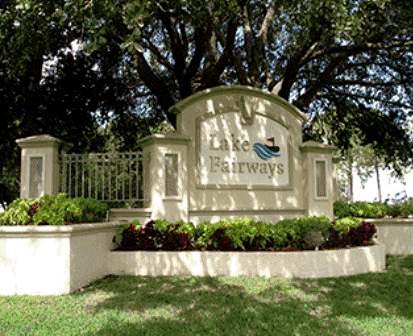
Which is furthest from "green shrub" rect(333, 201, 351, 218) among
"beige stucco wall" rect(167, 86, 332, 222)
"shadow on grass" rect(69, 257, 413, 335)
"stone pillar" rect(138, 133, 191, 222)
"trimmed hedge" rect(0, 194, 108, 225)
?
"trimmed hedge" rect(0, 194, 108, 225)

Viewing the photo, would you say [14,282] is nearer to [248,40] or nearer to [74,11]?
[74,11]

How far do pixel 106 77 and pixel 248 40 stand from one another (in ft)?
18.1

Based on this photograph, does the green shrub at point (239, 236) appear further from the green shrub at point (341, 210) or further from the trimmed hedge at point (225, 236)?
the green shrub at point (341, 210)

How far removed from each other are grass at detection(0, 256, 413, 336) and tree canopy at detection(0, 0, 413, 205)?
18.5ft

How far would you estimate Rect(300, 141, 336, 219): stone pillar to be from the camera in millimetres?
10531

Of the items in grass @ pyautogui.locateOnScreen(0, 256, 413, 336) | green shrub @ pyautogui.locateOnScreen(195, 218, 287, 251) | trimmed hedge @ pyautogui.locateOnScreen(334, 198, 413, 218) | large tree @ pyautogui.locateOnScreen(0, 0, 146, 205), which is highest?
large tree @ pyautogui.locateOnScreen(0, 0, 146, 205)

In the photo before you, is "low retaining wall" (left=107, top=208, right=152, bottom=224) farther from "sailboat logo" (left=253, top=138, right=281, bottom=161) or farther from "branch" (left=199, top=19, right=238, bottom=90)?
"branch" (left=199, top=19, right=238, bottom=90)

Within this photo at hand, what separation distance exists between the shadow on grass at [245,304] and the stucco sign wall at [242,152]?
3.07 m

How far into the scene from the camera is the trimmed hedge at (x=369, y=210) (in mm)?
11617

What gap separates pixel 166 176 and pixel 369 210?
6.19 metres

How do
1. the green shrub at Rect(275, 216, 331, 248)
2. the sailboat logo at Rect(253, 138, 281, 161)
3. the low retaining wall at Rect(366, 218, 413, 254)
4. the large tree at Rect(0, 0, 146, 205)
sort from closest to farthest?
the green shrub at Rect(275, 216, 331, 248), the sailboat logo at Rect(253, 138, 281, 161), the low retaining wall at Rect(366, 218, 413, 254), the large tree at Rect(0, 0, 146, 205)

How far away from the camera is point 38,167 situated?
30.6ft

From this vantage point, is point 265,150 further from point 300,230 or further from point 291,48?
point 291,48

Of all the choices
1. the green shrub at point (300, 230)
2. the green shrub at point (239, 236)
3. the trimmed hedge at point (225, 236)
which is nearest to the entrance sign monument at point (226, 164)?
the trimmed hedge at point (225, 236)
